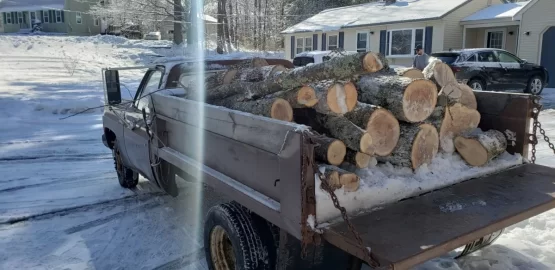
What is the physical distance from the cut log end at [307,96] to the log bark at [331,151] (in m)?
0.54

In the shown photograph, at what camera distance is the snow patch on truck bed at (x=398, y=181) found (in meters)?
2.56

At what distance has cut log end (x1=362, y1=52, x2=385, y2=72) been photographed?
11.2ft

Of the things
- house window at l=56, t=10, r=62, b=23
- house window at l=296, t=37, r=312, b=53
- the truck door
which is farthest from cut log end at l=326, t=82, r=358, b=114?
house window at l=56, t=10, r=62, b=23

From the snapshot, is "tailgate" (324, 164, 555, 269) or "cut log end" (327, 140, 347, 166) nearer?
"tailgate" (324, 164, 555, 269)

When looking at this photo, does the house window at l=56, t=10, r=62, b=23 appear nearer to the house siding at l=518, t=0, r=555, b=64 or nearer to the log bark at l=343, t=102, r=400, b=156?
the house siding at l=518, t=0, r=555, b=64

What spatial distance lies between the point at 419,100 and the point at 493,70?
14.0 meters

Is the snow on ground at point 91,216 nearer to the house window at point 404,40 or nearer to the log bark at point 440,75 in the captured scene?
the log bark at point 440,75

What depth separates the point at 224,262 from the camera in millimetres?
3406

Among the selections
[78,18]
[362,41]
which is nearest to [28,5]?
[78,18]

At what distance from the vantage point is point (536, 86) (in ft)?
54.8

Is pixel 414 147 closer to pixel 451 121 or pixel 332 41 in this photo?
pixel 451 121

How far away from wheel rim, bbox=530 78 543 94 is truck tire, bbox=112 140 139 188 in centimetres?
1538

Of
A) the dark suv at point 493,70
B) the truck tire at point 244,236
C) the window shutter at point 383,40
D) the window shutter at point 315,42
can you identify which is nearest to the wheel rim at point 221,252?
the truck tire at point 244,236

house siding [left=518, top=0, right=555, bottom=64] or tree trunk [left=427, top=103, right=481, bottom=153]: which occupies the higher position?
house siding [left=518, top=0, right=555, bottom=64]
